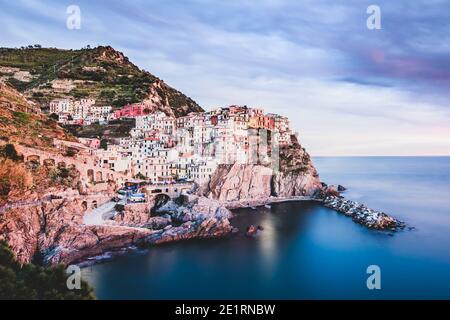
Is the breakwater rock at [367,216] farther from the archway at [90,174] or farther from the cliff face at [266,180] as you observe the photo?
the archway at [90,174]

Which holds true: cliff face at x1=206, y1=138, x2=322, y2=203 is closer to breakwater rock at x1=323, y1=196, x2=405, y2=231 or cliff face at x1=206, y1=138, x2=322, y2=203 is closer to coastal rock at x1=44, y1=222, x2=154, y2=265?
breakwater rock at x1=323, y1=196, x2=405, y2=231

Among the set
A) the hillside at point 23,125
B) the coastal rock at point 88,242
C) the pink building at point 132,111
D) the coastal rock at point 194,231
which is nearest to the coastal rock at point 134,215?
the coastal rock at point 88,242

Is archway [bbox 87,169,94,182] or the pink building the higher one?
the pink building

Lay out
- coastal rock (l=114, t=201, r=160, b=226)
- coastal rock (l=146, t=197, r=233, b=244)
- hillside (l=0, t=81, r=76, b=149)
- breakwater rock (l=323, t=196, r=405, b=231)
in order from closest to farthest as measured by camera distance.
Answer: coastal rock (l=146, t=197, r=233, b=244)
coastal rock (l=114, t=201, r=160, b=226)
hillside (l=0, t=81, r=76, b=149)
breakwater rock (l=323, t=196, r=405, b=231)

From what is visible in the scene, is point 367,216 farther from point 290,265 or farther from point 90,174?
point 90,174

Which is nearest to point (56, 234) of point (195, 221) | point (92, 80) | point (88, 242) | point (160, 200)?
point (88, 242)

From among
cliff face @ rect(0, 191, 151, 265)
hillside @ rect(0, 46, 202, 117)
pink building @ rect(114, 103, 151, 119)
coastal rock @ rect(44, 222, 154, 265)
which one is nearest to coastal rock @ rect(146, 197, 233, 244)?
coastal rock @ rect(44, 222, 154, 265)
